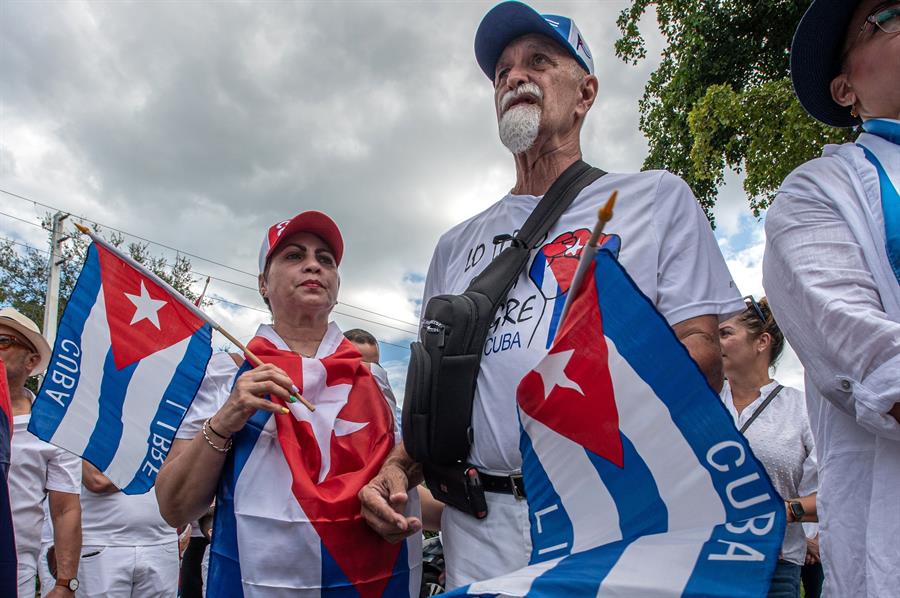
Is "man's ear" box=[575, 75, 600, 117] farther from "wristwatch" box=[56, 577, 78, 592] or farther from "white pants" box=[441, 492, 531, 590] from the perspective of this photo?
"wristwatch" box=[56, 577, 78, 592]

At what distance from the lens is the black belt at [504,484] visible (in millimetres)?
1718

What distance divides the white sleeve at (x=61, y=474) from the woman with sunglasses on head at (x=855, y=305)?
3806 millimetres

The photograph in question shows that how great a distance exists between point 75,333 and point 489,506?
194 cm

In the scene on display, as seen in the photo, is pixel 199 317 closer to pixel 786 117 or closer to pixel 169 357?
pixel 169 357

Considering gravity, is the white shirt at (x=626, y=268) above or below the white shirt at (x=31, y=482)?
above

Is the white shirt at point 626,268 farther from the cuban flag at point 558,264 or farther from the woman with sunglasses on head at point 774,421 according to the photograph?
the woman with sunglasses on head at point 774,421

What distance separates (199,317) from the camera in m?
2.79

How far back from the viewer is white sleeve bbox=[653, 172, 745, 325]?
1722 mm

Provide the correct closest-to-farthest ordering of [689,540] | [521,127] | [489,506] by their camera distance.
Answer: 1. [689,540]
2. [489,506]
3. [521,127]

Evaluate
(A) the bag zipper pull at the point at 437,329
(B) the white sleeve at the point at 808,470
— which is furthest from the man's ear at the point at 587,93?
(B) the white sleeve at the point at 808,470

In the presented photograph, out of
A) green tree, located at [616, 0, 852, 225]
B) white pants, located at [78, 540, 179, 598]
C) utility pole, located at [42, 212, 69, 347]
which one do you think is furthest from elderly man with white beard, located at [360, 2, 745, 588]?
utility pole, located at [42, 212, 69, 347]

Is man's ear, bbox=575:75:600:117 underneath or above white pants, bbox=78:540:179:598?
above

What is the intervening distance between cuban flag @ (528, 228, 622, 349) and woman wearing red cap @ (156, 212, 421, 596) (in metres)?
0.88

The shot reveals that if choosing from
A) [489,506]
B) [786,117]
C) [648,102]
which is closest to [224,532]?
[489,506]
